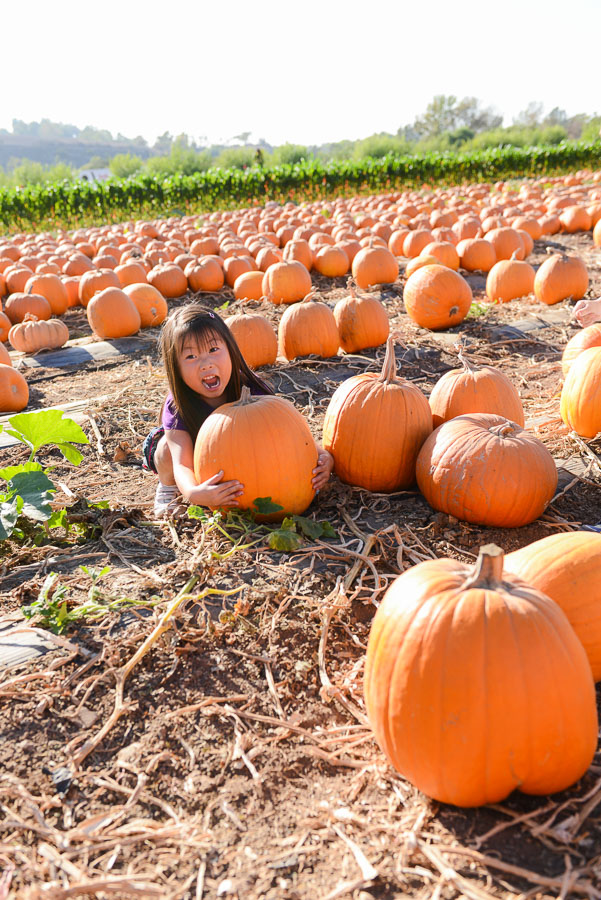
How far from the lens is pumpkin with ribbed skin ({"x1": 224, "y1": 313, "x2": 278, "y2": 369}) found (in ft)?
19.4

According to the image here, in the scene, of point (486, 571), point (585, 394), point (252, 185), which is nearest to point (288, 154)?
point (252, 185)

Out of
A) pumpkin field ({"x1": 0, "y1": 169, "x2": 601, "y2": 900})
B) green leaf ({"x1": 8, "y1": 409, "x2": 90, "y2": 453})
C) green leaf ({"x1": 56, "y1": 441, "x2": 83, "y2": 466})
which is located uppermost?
green leaf ({"x1": 8, "y1": 409, "x2": 90, "y2": 453})

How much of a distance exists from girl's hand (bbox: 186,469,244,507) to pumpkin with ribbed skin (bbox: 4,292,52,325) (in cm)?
654

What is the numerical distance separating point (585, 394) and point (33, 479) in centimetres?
301

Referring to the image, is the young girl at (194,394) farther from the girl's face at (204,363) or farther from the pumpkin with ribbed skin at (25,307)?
the pumpkin with ribbed skin at (25,307)

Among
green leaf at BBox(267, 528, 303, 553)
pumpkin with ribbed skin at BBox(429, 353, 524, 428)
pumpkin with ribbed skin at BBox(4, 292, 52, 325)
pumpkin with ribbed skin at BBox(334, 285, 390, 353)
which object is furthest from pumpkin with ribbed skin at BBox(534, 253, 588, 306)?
pumpkin with ribbed skin at BBox(4, 292, 52, 325)

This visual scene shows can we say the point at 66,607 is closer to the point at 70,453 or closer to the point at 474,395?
the point at 70,453

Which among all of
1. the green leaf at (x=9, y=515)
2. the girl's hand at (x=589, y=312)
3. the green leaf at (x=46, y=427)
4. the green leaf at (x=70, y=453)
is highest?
the girl's hand at (x=589, y=312)

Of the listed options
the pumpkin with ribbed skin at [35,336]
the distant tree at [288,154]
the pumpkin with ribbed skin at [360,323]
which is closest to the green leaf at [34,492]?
the pumpkin with ribbed skin at [360,323]

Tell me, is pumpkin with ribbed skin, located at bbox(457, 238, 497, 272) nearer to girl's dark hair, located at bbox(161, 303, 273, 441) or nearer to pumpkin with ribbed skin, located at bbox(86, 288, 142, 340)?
pumpkin with ribbed skin, located at bbox(86, 288, 142, 340)

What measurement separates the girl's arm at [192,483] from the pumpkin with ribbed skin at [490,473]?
978mm

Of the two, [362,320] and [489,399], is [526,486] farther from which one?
[362,320]

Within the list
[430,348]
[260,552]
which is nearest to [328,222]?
[430,348]

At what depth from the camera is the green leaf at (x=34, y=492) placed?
2.87m
